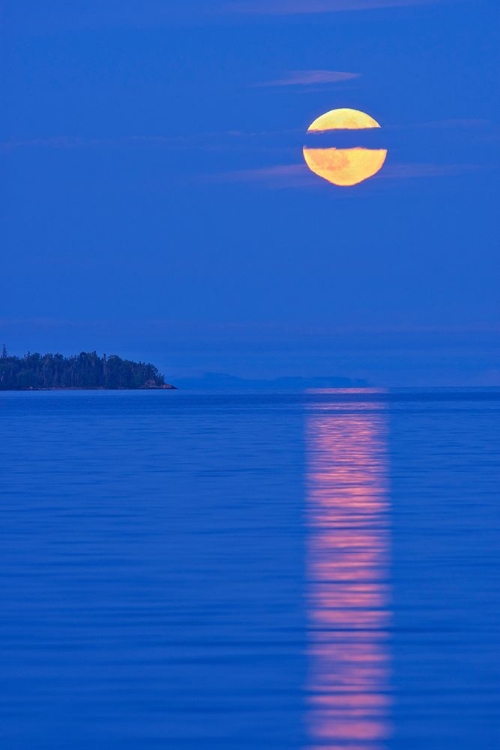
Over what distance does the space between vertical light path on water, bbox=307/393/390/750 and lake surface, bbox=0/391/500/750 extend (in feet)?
0.11

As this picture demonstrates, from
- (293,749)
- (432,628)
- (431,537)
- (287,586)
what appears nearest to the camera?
(293,749)

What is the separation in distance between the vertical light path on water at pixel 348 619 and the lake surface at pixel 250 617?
0.03 m

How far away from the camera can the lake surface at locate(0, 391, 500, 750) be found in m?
10.7

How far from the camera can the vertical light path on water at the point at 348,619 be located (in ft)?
34.9

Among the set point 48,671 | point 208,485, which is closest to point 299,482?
point 208,485

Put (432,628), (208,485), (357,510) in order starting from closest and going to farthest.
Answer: (432,628) < (357,510) < (208,485)

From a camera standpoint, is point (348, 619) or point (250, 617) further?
point (250, 617)

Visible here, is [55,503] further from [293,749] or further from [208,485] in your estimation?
[293,749]

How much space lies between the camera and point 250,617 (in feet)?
50.3

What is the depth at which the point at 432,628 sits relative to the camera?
1464 centimetres

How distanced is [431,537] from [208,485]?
1252 centimetres

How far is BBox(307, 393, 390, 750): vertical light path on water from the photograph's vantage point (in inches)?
419

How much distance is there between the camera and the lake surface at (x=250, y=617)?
10695mm

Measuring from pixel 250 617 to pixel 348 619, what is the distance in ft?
3.64
